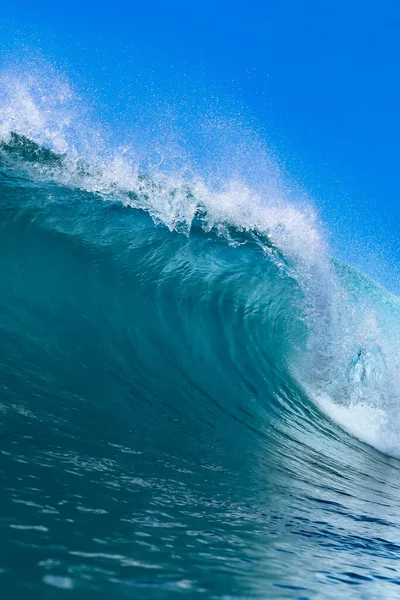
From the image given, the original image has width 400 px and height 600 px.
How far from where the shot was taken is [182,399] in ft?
16.6

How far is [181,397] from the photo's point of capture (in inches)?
201

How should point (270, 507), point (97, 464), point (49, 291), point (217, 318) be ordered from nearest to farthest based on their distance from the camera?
1. point (97, 464)
2. point (270, 507)
3. point (49, 291)
4. point (217, 318)

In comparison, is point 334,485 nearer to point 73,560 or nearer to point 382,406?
point 73,560

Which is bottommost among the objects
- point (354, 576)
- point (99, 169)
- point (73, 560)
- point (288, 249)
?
point (73, 560)

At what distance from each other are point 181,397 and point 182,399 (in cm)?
4

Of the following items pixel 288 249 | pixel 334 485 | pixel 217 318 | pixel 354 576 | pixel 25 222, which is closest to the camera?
pixel 354 576

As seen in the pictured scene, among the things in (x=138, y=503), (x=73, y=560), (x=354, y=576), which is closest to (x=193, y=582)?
(x=73, y=560)

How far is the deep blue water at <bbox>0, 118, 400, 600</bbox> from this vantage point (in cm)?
190

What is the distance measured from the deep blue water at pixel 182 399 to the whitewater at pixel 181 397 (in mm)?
20

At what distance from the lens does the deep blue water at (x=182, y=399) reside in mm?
1901

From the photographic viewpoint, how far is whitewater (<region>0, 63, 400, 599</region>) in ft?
6.29

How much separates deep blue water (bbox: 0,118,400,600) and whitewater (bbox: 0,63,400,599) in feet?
0.07

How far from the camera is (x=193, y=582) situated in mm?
1684

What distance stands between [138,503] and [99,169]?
746 centimetres
